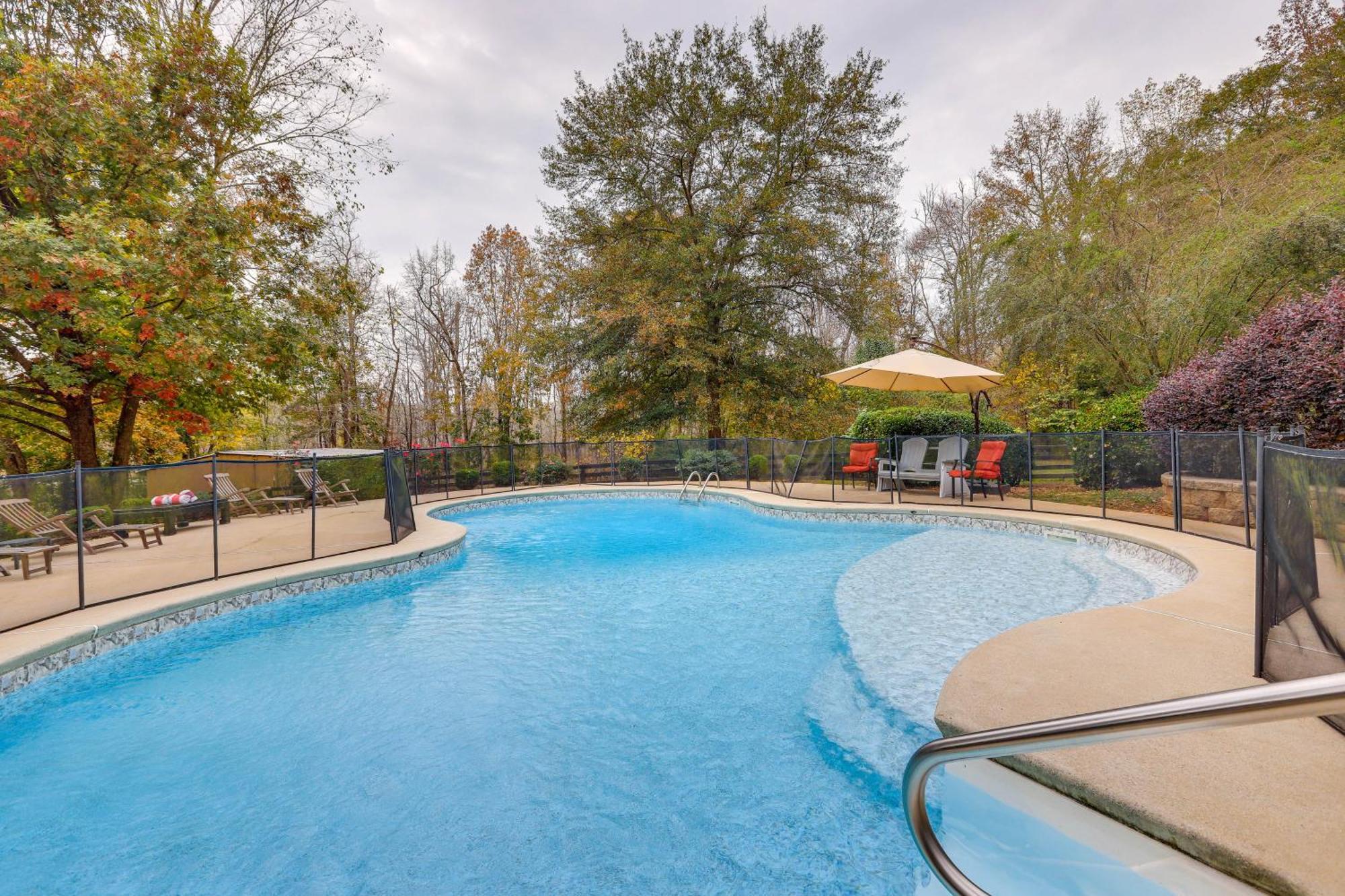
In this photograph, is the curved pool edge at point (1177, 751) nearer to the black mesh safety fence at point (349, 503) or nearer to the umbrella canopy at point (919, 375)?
the black mesh safety fence at point (349, 503)

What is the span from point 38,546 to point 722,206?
45.5 ft

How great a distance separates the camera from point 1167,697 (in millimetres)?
2812

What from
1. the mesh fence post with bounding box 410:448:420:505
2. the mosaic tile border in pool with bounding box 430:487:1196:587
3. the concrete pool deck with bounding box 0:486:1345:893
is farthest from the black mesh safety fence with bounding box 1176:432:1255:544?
the mesh fence post with bounding box 410:448:420:505

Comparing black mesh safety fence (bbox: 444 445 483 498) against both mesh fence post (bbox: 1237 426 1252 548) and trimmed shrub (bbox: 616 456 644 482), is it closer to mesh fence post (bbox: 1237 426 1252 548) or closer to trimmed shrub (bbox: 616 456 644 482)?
trimmed shrub (bbox: 616 456 644 482)

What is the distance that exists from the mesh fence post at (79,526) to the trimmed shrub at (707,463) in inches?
440

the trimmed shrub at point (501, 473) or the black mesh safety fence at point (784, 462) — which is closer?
the black mesh safety fence at point (784, 462)

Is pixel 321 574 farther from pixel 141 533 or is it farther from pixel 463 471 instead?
pixel 463 471

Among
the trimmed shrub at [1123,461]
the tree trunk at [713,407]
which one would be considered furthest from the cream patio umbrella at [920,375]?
the tree trunk at [713,407]

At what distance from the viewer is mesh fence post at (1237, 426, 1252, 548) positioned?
5.64 metres

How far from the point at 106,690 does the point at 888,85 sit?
18.9 metres

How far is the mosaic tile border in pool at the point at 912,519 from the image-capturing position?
6117mm

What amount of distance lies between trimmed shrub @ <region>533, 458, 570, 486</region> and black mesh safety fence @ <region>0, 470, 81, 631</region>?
10294 millimetres

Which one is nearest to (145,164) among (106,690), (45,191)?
(45,191)

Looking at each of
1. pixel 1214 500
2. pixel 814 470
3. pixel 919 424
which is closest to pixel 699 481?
pixel 814 470
